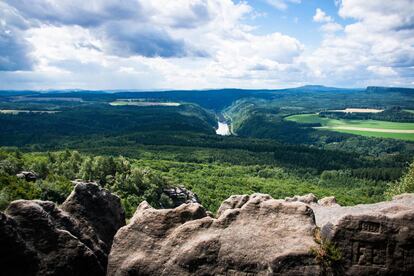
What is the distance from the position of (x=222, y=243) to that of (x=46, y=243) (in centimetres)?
1147

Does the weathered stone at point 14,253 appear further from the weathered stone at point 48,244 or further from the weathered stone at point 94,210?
the weathered stone at point 94,210

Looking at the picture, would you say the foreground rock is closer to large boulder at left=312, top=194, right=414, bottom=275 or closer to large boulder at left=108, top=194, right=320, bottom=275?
large boulder at left=108, top=194, right=320, bottom=275

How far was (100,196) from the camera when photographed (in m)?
32.2

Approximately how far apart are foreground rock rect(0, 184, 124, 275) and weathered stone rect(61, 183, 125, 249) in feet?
2.61

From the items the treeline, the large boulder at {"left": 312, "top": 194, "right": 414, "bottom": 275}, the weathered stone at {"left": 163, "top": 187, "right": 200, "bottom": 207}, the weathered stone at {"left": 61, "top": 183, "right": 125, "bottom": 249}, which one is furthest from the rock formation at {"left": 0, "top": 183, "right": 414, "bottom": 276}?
the weathered stone at {"left": 163, "top": 187, "right": 200, "bottom": 207}

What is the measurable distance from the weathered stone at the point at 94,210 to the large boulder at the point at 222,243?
4.52m

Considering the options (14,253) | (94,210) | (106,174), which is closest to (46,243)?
(14,253)

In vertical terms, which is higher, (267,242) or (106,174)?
(267,242)

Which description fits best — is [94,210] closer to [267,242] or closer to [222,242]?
[222,242]

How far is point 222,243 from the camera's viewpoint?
966 inches

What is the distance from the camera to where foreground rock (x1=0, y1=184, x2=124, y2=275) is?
23.7 metres

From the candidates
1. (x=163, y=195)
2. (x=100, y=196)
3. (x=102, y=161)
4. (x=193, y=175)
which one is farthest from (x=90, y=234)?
(x=193, y=175)

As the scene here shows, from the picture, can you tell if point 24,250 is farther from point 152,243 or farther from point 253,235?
point 253,235

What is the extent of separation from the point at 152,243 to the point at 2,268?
9.25 m
